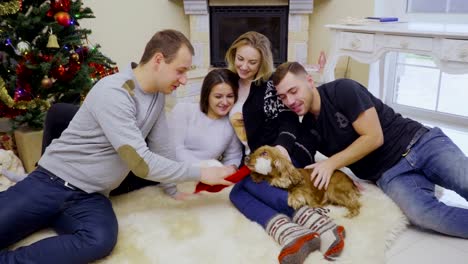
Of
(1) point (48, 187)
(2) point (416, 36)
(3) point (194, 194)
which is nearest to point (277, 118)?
(3) point (194, 194)

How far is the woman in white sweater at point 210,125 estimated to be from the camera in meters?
1.92

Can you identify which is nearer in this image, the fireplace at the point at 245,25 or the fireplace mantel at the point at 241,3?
the fireplace mantel at the point at 241,3

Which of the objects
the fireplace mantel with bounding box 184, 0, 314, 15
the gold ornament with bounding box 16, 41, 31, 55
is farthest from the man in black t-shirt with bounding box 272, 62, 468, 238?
the fireplace mantel with bounding box 184, 0, 314, 15

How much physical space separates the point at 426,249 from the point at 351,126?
53 cm

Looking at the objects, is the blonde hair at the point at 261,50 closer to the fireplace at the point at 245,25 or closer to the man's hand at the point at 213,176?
the man's hand at the point at 213,176

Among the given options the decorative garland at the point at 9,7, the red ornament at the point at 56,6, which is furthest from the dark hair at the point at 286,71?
the decorative garland at the point at 9,7

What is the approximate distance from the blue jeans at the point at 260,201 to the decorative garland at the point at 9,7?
1.45 m

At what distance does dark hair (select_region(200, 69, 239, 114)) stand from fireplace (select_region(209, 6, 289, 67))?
6.82 feet

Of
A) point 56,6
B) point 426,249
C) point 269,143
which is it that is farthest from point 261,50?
point 56,6

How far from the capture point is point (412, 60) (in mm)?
3500

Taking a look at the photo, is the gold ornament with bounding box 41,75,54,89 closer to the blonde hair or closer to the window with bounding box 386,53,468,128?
the blonde hair

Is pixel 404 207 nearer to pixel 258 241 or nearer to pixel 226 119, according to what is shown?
pixel 258 241

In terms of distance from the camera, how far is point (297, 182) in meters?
1.57

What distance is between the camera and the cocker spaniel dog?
1544mm
